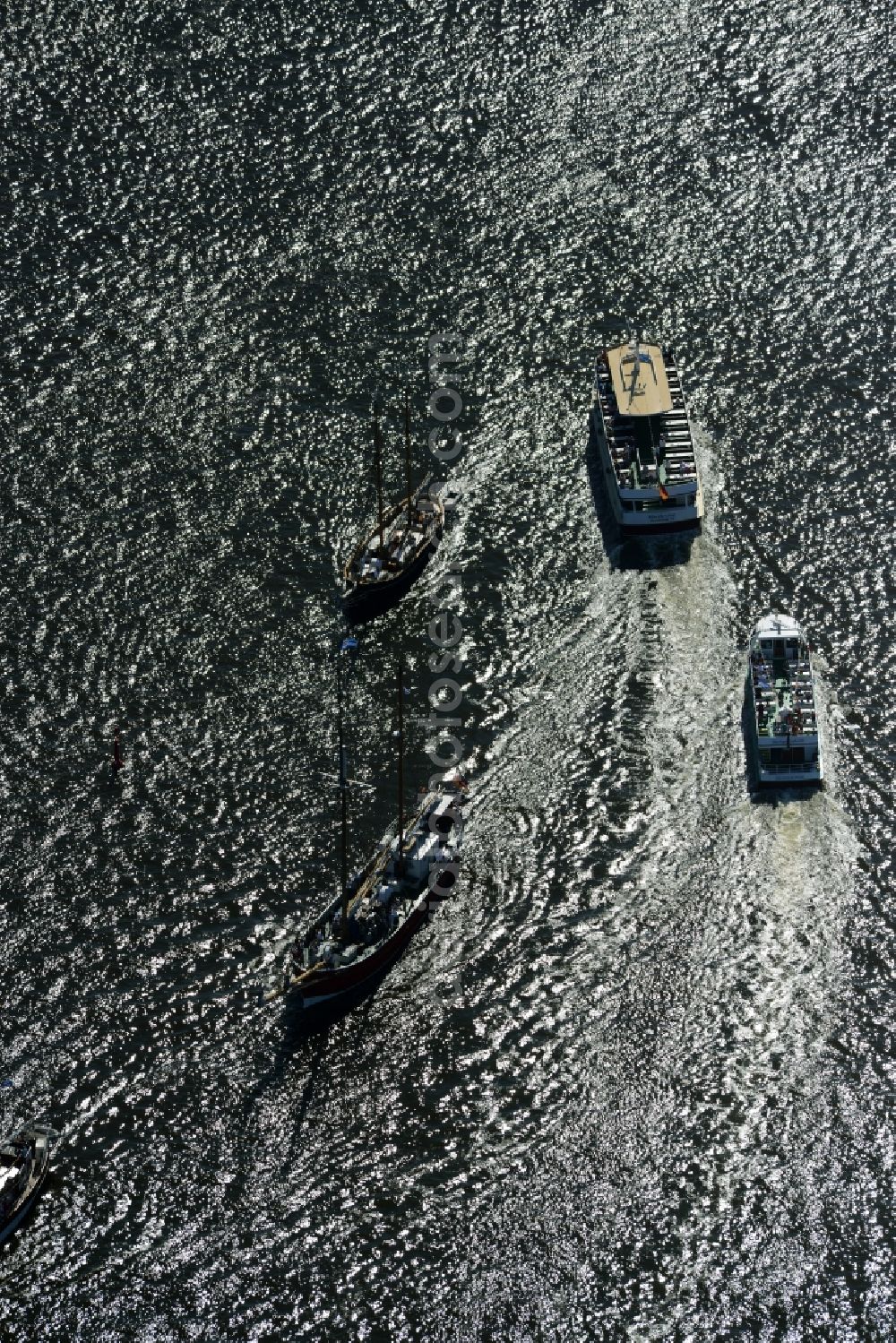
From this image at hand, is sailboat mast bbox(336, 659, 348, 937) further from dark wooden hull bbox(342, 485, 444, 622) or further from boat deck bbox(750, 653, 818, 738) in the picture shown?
boat deck bbox(750, 653, 818, 738)

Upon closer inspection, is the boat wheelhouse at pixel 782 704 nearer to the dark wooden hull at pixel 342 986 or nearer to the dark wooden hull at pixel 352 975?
the dark wooden hull at pixel 352 975

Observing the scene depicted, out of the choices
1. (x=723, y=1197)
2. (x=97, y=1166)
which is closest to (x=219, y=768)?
(x=97, y=1166)

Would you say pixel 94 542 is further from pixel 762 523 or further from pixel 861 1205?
pixel 861 1205

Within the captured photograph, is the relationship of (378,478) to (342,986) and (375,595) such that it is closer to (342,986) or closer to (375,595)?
(375,595)

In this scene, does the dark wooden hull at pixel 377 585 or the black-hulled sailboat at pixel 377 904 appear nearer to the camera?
the black-hulled sailboat at pixel 377 904

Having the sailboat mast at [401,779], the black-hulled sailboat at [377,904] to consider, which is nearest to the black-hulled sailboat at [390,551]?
the sailboat mast at [401,779]

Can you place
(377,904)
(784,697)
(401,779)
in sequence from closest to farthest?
(377,904), (401,779), (784,697)

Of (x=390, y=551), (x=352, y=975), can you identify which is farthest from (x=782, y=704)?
(x=352, y=975)
